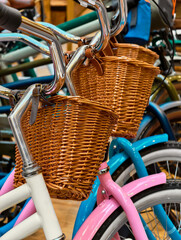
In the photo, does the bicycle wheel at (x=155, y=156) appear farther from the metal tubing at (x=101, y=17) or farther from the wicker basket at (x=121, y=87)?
the metal tubing at (x=101, y=17)

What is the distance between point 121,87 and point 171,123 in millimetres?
822

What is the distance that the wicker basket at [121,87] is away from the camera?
736mm

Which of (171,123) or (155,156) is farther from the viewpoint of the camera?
(171,123)

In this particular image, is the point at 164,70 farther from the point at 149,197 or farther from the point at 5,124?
the point at 149,197

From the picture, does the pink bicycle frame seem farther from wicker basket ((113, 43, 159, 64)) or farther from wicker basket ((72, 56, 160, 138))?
wicker basket ((113, 43, 159, 64))

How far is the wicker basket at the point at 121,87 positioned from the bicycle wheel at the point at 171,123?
51 cm

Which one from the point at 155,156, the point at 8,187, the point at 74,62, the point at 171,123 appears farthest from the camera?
the point at 171,123

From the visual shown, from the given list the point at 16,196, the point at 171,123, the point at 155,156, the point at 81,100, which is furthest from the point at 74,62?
the point at 171,123

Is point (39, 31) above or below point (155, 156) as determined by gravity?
above

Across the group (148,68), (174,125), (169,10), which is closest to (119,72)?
(148,68)

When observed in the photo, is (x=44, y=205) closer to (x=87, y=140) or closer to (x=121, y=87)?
(x=87, y=140)

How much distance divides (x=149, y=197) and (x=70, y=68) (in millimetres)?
359

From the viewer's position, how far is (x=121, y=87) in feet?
2.44

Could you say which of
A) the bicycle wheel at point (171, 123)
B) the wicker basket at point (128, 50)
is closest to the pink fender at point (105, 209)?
the wicker basket at point (128, 50)
